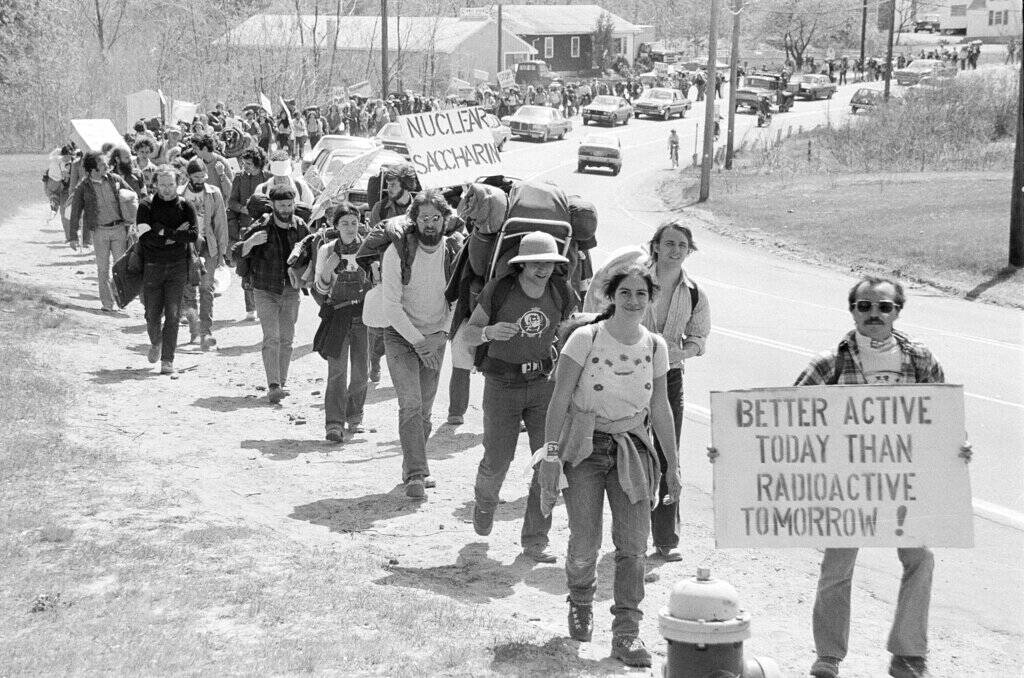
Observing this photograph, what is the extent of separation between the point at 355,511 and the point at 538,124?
50.6m

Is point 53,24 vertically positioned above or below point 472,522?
above

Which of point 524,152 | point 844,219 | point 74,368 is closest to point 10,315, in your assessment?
point 74,368

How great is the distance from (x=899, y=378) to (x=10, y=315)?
1130cm

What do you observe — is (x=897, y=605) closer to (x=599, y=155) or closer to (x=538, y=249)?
(x=538, y=249)

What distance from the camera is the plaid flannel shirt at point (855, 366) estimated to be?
226 inches

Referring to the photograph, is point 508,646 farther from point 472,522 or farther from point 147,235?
point 147,235

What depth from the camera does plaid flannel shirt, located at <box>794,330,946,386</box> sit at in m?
5.75

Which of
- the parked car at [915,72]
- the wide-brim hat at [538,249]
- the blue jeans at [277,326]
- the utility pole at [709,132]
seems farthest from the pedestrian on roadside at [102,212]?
the parked car at [915,72]

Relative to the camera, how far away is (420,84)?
85.4 meters

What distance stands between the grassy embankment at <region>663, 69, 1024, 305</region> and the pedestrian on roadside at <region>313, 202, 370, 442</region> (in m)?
13.5

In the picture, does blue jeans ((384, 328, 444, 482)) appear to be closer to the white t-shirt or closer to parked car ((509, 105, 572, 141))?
the white t-shirt

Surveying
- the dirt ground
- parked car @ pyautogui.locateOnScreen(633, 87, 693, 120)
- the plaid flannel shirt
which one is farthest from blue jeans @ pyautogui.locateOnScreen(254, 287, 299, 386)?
parked car @ pyautogui.locateOnScreen(633, 87, 693, 120)

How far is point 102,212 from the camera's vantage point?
15.7 m

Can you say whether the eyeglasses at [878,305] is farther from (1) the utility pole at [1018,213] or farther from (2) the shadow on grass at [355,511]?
(1) the utility pole at [1018,213]
